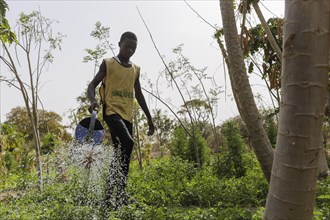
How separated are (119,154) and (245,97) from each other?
196 cm

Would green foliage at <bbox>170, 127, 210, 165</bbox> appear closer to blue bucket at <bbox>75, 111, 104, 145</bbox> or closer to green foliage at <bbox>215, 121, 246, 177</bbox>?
green foliage at <bbox>215, 121, 246, 177</bbox>

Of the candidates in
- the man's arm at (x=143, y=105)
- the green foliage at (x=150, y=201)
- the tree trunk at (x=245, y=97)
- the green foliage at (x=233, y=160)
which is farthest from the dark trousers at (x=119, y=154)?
the green foliage at (x=233, y=160)

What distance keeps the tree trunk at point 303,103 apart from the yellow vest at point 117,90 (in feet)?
8.41

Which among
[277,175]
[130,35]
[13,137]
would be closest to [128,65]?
[130,35]

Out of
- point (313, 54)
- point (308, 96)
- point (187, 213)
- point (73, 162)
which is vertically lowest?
point (187, 213)

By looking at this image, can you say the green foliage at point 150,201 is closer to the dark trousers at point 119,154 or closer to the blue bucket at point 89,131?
the dark trousers at point 119,154

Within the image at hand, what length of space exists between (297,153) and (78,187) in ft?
10.8

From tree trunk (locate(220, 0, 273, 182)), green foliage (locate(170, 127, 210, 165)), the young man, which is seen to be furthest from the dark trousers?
green foliage (locate(170, 127, 210, 165))

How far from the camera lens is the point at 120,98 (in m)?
3.40

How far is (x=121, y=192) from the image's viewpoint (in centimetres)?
320

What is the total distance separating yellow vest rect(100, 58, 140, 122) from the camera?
336 cm

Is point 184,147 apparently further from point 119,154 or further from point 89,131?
point 89,131

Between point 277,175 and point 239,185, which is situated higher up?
point 277,175

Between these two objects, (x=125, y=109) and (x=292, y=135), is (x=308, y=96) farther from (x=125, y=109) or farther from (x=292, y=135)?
(x=125, y=109)
